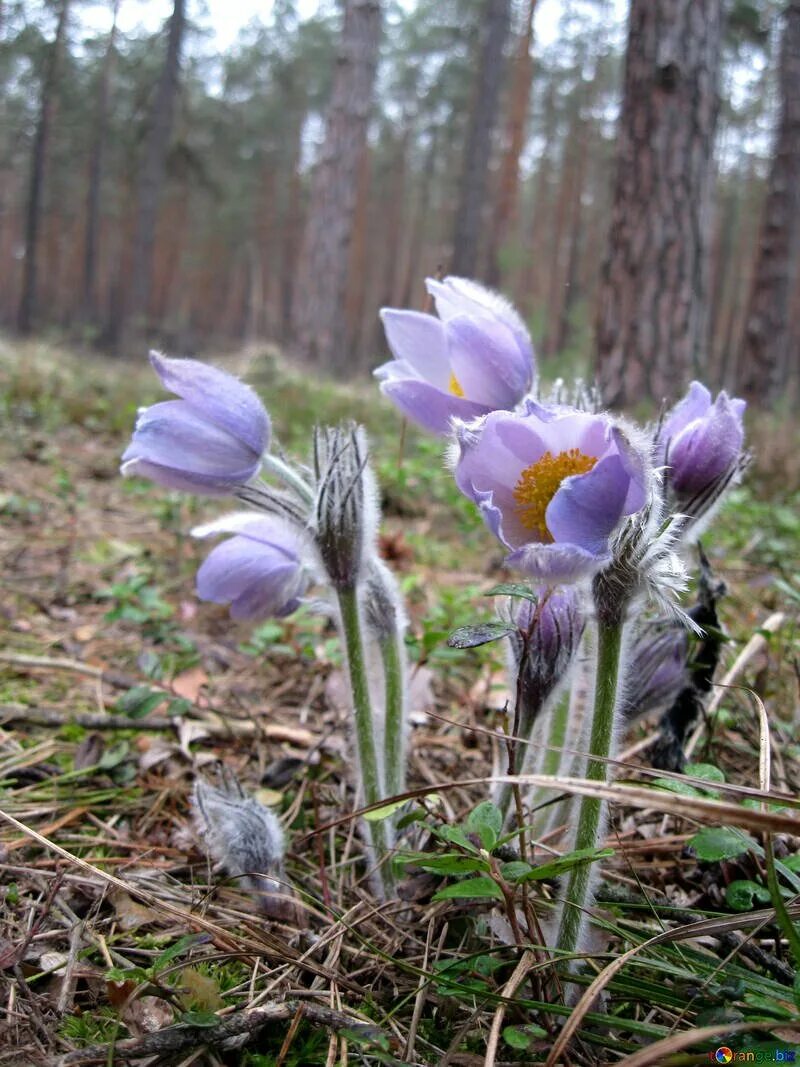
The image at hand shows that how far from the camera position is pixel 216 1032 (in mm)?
823

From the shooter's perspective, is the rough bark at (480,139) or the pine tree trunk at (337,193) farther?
the rough bark at (480,139)

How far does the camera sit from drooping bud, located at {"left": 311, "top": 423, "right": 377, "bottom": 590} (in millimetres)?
1067

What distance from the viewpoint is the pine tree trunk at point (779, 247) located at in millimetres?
8211

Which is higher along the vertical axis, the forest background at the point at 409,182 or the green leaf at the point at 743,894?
the forest background at the point at 409,182

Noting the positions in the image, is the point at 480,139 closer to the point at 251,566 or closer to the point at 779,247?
the point at 779,247

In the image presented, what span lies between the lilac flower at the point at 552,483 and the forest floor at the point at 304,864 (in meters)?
0.23

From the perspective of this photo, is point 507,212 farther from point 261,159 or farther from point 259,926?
point 261,159

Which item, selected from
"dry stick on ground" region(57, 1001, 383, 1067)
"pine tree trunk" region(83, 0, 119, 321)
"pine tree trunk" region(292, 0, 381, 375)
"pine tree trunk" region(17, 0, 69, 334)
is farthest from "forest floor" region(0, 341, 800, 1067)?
"pine tree trunk" region(83, 0, 119, 321)

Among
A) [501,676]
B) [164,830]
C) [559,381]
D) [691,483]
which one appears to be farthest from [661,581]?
[501,676]

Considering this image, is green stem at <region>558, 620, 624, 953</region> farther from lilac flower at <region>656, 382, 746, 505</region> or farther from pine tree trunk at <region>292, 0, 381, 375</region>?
pine tree trunk at <region>292, 0, 381, 375</region>

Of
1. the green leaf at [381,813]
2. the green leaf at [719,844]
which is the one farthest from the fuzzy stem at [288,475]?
Result: the green leaf at [719,844]

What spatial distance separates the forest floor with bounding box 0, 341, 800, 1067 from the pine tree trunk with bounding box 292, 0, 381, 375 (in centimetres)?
626

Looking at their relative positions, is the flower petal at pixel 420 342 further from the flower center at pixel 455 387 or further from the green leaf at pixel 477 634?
the green leaf at pixel 477 634

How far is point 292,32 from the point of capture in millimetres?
21047
